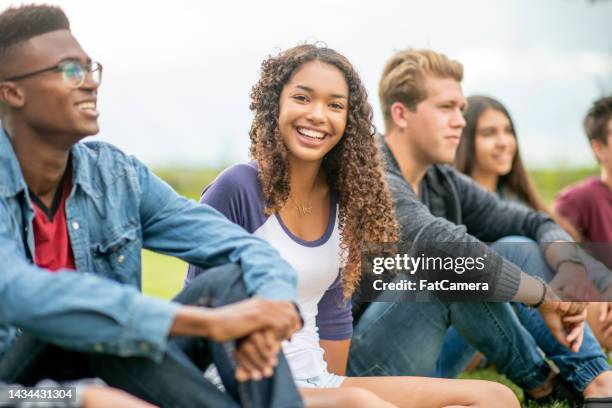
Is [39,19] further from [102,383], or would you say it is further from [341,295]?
[341,295]

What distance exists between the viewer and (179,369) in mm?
2293

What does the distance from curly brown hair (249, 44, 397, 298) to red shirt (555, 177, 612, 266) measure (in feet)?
7.70

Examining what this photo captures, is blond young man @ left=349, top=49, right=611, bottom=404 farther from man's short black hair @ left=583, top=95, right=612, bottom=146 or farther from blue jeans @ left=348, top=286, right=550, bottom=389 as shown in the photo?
man's short black hair @ left=583, top=95, right=612, bottom=146

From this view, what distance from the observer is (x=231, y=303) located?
2.42 m

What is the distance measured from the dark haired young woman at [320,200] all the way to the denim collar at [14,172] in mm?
562

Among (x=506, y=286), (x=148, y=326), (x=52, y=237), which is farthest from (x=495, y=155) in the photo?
(x=148, y=326)

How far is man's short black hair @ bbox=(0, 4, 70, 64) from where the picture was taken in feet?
8.43

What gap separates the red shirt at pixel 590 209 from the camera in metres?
5.34


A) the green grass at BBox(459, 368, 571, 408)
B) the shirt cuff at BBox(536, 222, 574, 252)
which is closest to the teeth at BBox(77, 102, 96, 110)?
the shirt cuff at BBox(536, 222, 574, 252)

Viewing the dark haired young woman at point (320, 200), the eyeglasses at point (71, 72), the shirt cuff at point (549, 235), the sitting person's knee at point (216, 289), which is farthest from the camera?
the shirt cuff at point (549, 235)

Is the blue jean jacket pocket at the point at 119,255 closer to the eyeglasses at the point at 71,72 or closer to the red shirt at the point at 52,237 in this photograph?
the red shirt at the point at 52,237

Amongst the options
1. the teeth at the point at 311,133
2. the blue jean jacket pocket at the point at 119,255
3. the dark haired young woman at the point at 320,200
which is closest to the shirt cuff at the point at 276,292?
the blue jean jacket pocket at the point at 119,255

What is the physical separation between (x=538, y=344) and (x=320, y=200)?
48.9 inches

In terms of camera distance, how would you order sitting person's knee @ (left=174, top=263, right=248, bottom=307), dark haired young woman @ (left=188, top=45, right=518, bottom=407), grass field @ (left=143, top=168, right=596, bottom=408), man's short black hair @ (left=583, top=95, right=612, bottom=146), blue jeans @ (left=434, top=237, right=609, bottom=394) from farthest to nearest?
grass field @ (left=143, top=168, right=596, bottom=408) → man's short black hair @ (left=583, top=95, right=612, bottom=146) → blue jeans @ (left=434, top=237, right=609, bottom=394) → dark haired young woman @ (left=188, top=45, right=518, bottom=407) → sitting person's knee @ (left=174, top=263, right=248, bottom=307)
